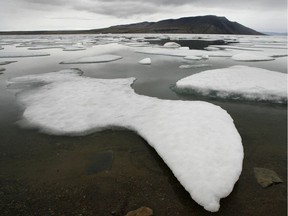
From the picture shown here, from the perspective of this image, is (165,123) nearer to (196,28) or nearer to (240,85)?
(240,85)

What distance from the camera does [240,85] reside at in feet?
27.0

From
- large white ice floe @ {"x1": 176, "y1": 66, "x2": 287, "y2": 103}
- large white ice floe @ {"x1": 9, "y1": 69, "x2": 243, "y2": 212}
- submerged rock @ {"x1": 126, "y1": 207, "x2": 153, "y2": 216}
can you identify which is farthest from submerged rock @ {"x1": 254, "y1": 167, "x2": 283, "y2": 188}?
large white ice floe @ {"x1": 176, "y1": 66, "x2": 287, "y2": 103}

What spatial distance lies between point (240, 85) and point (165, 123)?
4.11 m

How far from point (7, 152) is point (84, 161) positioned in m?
1.59

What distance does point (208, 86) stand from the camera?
8.26m

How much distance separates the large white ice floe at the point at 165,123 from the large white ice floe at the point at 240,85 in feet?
6.20

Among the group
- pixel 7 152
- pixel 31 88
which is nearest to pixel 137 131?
pixel 7 152

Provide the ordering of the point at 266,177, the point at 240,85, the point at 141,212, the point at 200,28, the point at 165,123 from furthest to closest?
the point at 200,28
the point at 240,85
the point at 165,123
the point at 266,177
the point at 141,212

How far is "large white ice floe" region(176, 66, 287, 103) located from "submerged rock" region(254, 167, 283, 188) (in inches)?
150

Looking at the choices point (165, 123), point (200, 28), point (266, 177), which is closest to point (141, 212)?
point (266, 177)

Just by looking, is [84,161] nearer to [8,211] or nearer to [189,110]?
[8,211]

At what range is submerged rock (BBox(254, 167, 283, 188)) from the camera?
12.5 ft

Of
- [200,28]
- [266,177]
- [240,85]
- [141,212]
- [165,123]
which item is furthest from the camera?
[200,28]

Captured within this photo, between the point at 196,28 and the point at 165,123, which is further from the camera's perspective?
the point at 196,28
